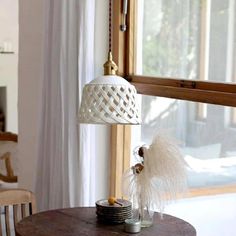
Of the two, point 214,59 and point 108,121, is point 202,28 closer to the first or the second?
point 214,59

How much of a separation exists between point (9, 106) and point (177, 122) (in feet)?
13.9

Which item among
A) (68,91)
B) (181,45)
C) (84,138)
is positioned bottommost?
(84,138)

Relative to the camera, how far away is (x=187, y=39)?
2566 mm

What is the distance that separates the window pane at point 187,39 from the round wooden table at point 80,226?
2.23 ft

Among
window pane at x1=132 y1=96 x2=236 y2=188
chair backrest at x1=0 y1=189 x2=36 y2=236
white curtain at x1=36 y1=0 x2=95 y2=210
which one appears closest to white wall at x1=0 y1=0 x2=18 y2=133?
white curtain at x1=36 y1=0 x2=95 y2=210

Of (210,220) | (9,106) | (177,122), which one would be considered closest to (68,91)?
(177,122)

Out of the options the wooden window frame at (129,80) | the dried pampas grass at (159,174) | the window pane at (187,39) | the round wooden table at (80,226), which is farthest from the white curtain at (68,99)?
the dried pampas grass at (159,174)

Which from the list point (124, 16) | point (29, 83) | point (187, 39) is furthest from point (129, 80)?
point (29, 83)

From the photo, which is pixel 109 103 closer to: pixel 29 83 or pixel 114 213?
pixel 114 213

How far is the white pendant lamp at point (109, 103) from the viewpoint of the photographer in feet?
6.17

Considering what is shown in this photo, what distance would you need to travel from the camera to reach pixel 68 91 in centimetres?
277

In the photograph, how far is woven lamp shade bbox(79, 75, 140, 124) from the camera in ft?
6.17

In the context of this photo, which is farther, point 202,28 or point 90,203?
point 90,203

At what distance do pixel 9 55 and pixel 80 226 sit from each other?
468cm
